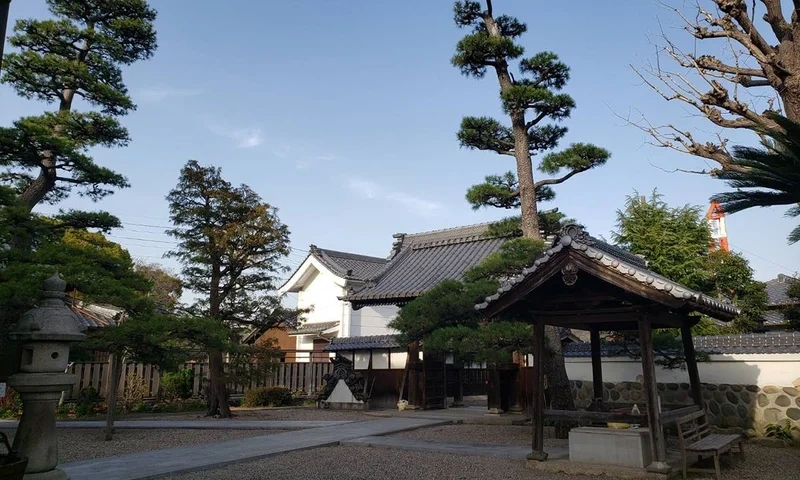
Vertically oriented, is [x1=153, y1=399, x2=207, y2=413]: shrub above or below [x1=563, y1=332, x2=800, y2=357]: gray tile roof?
below

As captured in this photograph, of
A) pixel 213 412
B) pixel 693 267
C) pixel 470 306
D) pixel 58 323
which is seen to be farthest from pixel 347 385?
pixel 693 267

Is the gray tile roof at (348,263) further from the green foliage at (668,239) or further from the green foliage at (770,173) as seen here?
the green foliage at (770,173)

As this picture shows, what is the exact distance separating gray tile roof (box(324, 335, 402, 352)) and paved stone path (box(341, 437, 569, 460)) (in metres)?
7.23

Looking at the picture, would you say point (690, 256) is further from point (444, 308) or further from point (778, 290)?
point (444, 308)

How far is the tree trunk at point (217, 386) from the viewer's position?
1452 cm

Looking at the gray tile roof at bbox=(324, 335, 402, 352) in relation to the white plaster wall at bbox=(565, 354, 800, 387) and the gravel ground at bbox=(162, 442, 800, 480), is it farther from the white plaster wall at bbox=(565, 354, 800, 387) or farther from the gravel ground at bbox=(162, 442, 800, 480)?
the gravel ground at bbox=(162, 442, 800, 480)

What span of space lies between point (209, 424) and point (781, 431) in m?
12.0

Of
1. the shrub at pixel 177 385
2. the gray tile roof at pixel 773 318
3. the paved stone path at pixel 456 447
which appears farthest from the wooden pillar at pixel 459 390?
the gray tile roof at pixel 773 318

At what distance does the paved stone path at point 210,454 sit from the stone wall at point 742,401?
5530 mm

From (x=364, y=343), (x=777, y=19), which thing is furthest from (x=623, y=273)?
(x=364, y=343)

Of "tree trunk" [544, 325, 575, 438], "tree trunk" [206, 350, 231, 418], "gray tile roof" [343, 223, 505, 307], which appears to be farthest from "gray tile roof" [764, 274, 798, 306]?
"tree trunk" [206, 350, 231, 418]

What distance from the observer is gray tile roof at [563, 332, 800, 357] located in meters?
10.3

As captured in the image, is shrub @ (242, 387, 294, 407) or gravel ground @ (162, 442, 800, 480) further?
shrub @ (242, 387, 294, 407)

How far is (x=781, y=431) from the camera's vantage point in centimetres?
980
